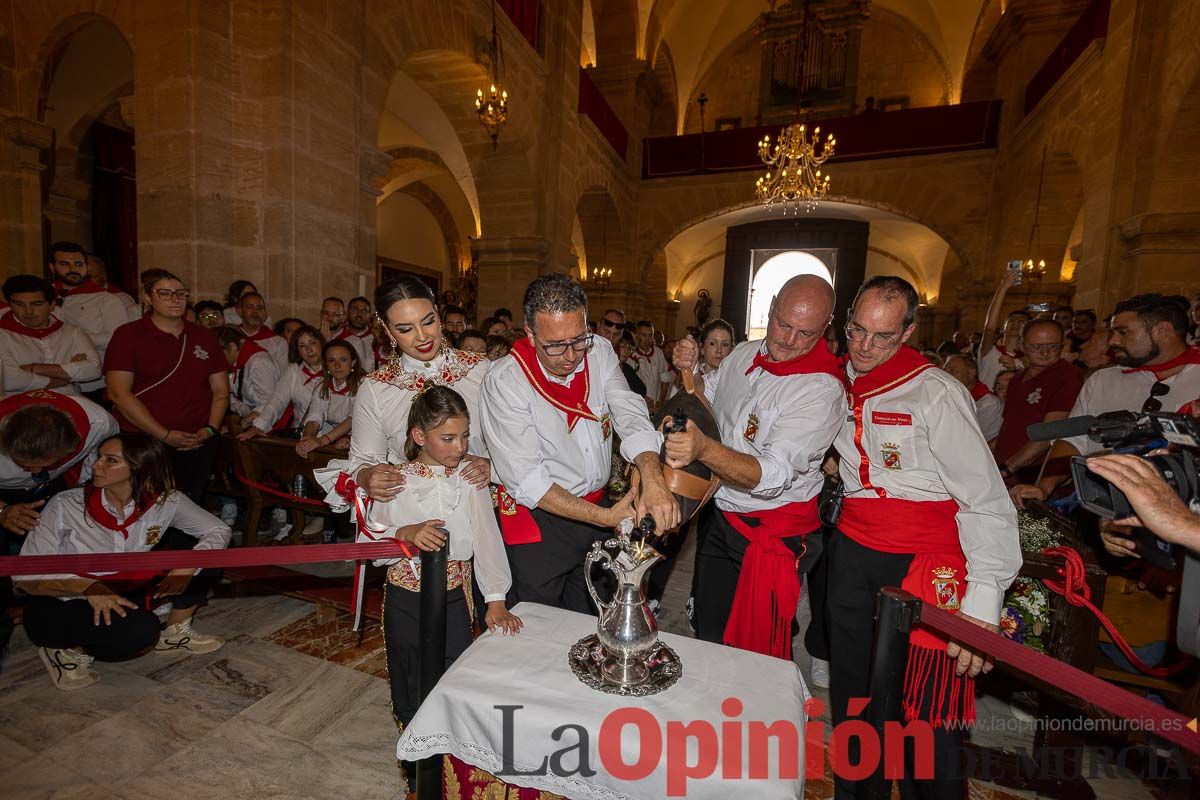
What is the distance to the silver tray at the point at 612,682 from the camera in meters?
1.39

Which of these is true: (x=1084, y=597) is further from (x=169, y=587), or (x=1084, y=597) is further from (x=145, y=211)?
(x=145, y=211)

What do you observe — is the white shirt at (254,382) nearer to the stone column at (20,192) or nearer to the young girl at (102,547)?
the young girl at (102,547)

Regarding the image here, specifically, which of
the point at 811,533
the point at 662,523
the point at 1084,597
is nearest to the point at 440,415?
the point at 662,523

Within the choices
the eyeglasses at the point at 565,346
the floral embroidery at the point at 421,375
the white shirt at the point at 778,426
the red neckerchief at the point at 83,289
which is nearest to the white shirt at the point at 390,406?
the floral embroidery at the point at 421,375

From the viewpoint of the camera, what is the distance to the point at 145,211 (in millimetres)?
5316

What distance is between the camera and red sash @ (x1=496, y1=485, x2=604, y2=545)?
7.75ft

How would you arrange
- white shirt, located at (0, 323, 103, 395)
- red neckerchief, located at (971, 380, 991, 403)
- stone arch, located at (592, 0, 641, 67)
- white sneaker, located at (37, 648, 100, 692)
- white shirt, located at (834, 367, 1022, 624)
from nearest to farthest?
white shirt, located at (834, 367, 1022, 624), white sneaker, located at (37, 648, 100, 692), white shirt, located at (0, 323, 103, 395), red neckerchief, located at (971, 380, 991, 403), stone arch, located at (592, 0, 641, 67)

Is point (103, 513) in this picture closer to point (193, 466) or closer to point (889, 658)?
point (193, 466)

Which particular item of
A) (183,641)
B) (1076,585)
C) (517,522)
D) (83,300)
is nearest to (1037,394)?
(1076,585)

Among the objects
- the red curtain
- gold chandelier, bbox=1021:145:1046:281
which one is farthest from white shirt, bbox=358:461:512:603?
gold chandelier, bbox=1021:145:1046:281

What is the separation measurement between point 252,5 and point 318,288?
273 centimetres

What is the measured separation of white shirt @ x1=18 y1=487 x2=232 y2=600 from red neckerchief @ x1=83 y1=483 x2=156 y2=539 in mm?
14

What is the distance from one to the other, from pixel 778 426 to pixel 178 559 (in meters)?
2.25

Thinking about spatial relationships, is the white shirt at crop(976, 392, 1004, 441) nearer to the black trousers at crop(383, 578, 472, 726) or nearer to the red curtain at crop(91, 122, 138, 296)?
the black trousers at crop(383, 578, 472, 726)
